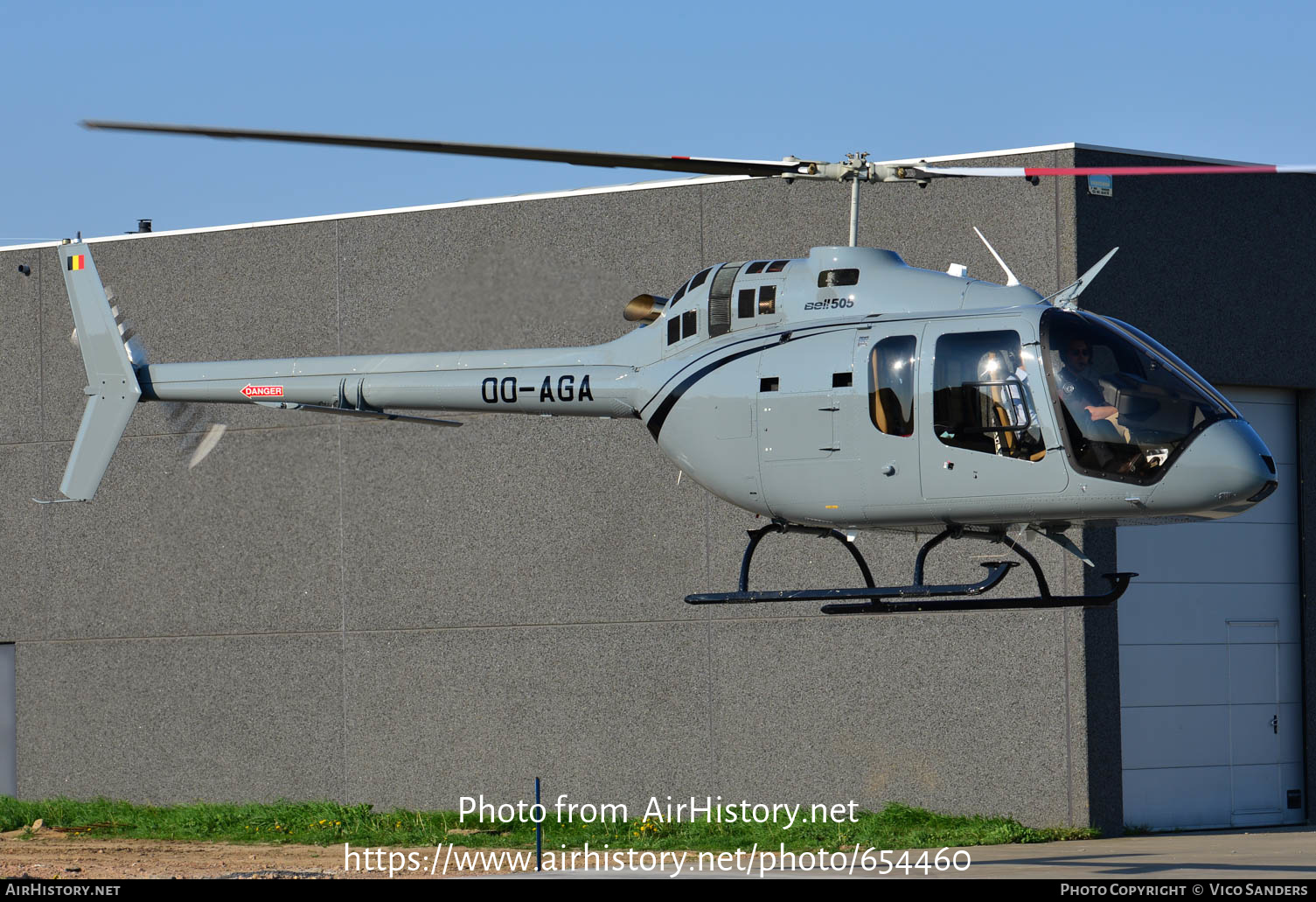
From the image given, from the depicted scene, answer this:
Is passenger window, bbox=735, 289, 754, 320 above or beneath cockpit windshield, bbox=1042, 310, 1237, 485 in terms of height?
above

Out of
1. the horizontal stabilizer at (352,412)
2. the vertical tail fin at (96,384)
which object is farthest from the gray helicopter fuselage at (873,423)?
the vertical tail fin at (96,384)

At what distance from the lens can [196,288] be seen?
765 inches

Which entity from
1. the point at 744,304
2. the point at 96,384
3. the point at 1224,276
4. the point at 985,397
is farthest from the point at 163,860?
the point at 1224,276

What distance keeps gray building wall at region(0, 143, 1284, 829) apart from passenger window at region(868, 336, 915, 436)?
5.15 m

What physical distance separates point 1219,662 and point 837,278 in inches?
289

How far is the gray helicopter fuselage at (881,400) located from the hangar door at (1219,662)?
5592mm

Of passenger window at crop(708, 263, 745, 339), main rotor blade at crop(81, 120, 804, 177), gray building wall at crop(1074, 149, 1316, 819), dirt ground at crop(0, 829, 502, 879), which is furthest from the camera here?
gray building wall at crop(1074, 149, 1316, 819)

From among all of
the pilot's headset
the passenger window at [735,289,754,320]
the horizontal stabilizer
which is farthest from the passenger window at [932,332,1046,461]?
the horizontal stabilizer

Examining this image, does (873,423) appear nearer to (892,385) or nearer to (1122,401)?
(892,385)

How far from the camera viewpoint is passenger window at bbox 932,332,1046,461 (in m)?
10.3

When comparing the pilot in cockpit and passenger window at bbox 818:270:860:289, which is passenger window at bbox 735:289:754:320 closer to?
passenger window at bbox 818:270:860:289

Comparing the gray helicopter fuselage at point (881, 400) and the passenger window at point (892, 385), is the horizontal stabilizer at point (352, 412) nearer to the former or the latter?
the gray helicopter fuselage at point (881, 400)

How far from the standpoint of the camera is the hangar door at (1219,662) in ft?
52.1
